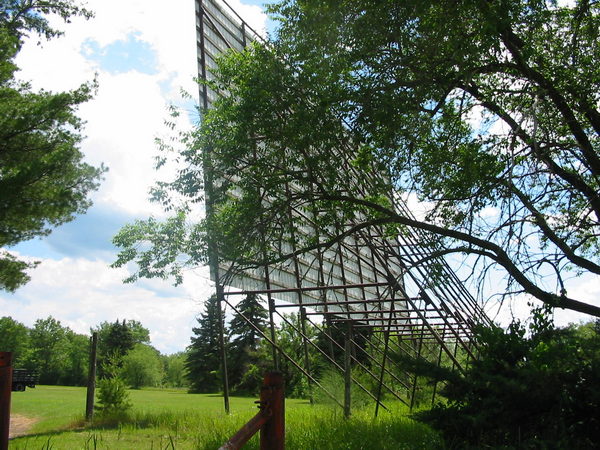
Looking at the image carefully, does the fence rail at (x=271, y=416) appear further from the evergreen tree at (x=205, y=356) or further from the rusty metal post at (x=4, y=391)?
the evergreen tree at (x=205, y=356)

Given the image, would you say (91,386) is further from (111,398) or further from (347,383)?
(347,383)

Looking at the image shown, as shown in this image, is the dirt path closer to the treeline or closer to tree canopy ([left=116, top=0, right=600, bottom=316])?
tree canopy ([left=116, top=0, right=600, bottom=316])

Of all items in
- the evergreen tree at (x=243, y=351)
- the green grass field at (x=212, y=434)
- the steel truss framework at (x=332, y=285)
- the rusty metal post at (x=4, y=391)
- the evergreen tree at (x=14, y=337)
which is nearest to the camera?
the rusty metal post at (x=4, y=391)

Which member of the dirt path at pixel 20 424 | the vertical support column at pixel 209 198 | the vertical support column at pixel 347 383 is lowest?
the dirt path at pixel 20 424

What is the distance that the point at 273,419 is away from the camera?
2498 mm

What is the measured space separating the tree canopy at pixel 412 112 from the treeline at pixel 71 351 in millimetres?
44587

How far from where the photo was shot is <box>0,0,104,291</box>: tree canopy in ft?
51.7

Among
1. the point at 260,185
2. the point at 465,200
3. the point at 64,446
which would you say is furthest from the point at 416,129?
the point at 64,446

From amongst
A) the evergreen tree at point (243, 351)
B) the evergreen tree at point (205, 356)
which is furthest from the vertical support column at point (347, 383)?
the evergreen tree at point (205, 356)

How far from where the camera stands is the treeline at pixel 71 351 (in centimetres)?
5270

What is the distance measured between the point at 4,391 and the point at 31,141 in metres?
16.1

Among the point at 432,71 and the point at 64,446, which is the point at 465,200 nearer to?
the point at 432,71

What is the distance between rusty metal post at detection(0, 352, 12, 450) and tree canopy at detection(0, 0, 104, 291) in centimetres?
1450

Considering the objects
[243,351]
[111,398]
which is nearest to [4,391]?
[111,398]
